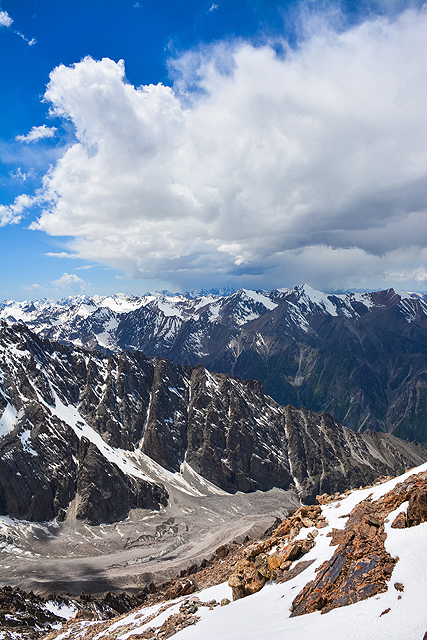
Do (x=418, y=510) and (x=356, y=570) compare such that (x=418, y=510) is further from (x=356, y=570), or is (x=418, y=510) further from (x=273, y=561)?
(x=273, y=561)

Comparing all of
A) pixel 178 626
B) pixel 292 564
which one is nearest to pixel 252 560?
pixel 292 564

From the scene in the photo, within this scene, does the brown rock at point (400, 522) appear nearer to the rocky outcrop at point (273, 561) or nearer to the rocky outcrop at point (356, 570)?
the rocky outcrop at point (356, 570)

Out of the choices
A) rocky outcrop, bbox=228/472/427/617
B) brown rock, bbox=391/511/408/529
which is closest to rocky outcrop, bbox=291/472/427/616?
rocky outcrop, bbox=228/472/427/617

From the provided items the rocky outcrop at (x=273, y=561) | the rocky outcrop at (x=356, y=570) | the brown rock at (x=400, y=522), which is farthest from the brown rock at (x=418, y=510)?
the rocky outcrop at (x=273, y=561)

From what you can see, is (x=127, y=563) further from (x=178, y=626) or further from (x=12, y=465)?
(x=178, y=626)

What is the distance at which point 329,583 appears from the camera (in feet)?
62.4

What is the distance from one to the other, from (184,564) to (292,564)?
139 m

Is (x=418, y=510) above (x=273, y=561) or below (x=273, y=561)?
above

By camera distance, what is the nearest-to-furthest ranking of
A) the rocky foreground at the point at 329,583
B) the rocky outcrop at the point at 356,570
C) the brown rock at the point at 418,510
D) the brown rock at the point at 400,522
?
Answer: the rocky foreground at the point at 329,583 → the rocky outcrop at the point at 356,570 → the brown rock at the point at 418,510 → the brown rock at the point at 400,522

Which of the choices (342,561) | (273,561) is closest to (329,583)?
(342,561)

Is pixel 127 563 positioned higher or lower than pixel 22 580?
lower

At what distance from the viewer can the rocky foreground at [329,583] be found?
593 inches

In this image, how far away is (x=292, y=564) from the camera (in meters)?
25.7

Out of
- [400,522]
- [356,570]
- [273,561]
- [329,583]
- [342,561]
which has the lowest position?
[273,561]
